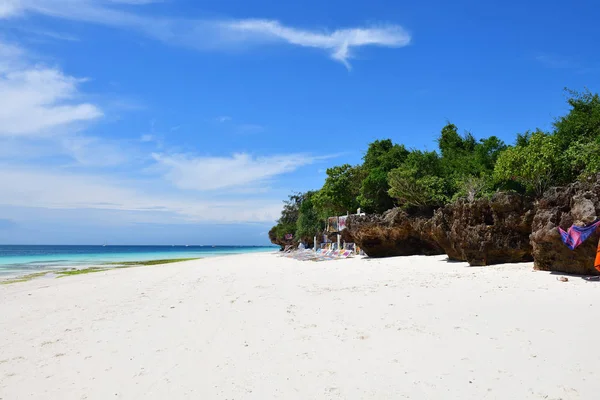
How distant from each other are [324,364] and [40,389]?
3.40 m

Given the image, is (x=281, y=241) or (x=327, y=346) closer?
(x=327, y=346)

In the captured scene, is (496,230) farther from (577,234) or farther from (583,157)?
A: (583,157)

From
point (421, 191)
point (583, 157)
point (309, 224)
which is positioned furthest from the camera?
point (309, 224)

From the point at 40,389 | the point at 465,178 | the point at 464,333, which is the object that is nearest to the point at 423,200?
the point at 465,178

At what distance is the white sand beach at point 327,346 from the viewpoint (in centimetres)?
429

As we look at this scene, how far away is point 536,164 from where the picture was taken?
1570 cm

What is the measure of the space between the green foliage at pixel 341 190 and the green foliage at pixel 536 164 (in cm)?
2078

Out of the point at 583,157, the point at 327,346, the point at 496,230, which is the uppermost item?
the point at 583,157

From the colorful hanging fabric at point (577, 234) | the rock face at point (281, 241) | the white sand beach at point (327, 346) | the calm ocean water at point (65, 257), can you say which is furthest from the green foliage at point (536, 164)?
the rock face at point (281, 241)

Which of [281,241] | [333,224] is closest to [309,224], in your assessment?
[333,224]

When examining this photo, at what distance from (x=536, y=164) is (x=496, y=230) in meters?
4.03

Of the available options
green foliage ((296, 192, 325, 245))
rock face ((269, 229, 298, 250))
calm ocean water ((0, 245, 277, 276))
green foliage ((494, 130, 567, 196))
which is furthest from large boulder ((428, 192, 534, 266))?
rock face ((269, 229, 298, 250))

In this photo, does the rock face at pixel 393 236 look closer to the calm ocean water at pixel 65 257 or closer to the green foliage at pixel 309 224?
the green foliage at pixel 309 224

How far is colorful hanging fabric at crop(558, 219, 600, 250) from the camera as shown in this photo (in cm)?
946
